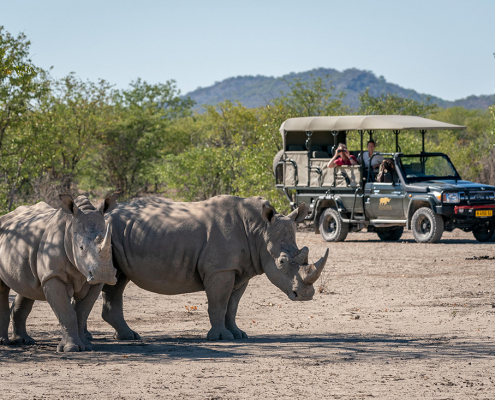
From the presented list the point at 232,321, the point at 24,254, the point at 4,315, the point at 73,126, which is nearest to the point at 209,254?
the point at 232,321

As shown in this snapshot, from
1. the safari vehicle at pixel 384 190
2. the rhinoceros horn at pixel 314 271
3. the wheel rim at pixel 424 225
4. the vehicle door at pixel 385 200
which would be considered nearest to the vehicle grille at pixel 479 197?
the safari vehicle at pixel 384 190

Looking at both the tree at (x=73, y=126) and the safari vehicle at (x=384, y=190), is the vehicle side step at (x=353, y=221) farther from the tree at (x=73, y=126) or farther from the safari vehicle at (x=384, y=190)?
the tree at (x=73, y=126)

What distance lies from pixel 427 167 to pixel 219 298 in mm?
12140

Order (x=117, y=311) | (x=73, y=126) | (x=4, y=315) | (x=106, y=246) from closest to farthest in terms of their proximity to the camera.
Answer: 1. (x=106, y=246)
2. (x=4, y=315)
3. (x=117, y=311)
4. (x=73, y=126)

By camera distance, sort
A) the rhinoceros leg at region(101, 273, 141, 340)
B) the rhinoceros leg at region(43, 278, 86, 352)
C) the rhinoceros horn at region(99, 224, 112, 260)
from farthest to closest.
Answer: the rhinoceros leg at region(101, 273, 141, 340)
the rhinoceros leg at region(43, 278, 86, 352)
the rhinoceros horn at region(99, 224, 112, 260)

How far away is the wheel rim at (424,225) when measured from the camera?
1809 cm

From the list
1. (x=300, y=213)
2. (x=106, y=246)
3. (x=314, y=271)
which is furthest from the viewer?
(x=300, y=213)

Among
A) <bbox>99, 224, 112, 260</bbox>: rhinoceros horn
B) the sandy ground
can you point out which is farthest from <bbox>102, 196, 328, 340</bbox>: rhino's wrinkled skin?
<bbox>99, 224, 112, 260</bbox>: rhinoceros horn

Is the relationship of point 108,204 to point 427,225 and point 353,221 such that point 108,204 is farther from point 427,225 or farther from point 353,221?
point 353,221

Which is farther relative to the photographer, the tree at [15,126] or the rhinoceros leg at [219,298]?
the tree at [15,126]

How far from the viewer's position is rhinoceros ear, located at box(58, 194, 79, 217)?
720cm

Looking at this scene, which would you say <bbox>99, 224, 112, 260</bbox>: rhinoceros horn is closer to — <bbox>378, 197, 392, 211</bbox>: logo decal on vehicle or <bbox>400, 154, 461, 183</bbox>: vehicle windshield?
<bbox>378, 197, 392, 211</bbox>: logo decal on vehicle

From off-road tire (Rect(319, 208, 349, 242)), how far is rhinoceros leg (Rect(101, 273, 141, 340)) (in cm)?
1188

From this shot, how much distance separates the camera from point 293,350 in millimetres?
7477
